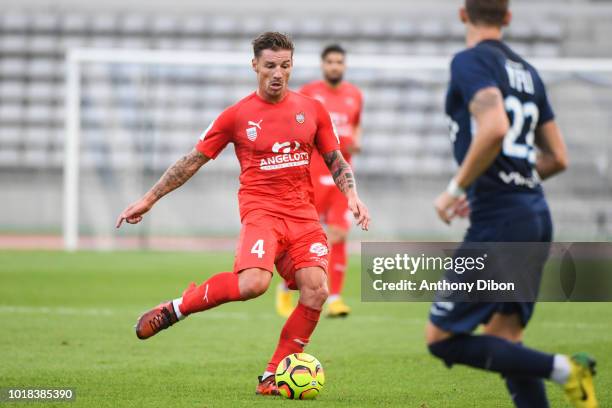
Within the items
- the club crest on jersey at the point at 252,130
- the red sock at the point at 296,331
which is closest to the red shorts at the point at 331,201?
the club crest on jersey at the point at 252,130

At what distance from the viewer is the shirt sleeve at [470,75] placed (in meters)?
4.80

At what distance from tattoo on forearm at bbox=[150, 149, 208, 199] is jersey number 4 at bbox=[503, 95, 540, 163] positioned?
249 cm

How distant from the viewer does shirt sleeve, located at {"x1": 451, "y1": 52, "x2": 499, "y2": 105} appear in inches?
189

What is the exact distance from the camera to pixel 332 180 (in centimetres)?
1177

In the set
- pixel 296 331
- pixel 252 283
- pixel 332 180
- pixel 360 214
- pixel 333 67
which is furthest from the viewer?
pixel 333 67

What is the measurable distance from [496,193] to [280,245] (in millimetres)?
2205

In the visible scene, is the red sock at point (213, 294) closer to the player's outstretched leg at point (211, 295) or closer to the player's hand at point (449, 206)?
the player's outstretched leg at point (211, 295)

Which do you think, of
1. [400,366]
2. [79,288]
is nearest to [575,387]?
[400,366]

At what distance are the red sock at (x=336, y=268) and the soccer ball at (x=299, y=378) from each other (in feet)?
15.8

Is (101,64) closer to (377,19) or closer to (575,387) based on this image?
(377,19)

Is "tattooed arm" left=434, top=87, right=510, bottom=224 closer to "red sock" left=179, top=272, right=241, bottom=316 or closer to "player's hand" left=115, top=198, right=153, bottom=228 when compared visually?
"red sock" left=179, top=272, right=241, bottom=316

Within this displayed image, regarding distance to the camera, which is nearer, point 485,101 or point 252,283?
point 485,101

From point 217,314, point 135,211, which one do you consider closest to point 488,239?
point 135,211

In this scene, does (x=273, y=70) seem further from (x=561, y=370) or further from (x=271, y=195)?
(x=561, y=370)
